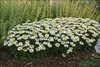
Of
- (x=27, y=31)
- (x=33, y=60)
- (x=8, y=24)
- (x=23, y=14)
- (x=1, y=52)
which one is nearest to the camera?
(x=33, y=60)

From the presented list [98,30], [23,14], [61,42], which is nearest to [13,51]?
[61,42]

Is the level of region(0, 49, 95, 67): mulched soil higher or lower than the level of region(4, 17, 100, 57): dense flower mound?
lower

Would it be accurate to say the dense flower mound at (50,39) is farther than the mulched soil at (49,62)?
Yes

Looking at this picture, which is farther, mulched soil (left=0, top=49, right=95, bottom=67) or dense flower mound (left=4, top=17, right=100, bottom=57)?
dense flower mound (left=4, top=17, right=100, bottom=57)

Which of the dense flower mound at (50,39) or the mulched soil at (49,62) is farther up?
the dense flower mound at (50,39)

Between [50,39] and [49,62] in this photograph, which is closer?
[49,62]

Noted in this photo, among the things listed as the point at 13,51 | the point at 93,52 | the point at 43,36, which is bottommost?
the point at 93,52

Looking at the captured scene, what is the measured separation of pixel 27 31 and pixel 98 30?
68.4 inches

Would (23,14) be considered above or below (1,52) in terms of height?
above

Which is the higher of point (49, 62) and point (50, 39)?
point (50, 39)

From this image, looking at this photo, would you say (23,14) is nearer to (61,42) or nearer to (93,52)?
(61,42)

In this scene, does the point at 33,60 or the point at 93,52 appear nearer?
the point at 33,60

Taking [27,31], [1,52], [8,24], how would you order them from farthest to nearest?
1. [8,24]
2. [1,52]
3. [27,31]

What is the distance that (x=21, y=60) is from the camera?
268cm
